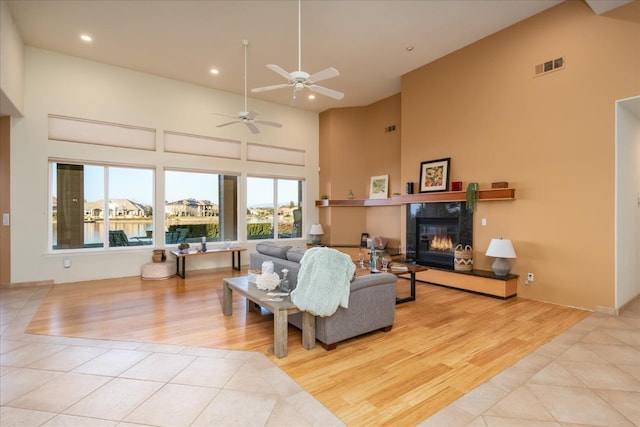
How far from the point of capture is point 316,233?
334 inches

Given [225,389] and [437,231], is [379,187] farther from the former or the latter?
[225,389]

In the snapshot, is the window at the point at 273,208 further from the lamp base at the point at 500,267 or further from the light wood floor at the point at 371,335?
the lamp base at the point at 500,267

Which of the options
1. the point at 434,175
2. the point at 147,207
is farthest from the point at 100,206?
the point at 434,175

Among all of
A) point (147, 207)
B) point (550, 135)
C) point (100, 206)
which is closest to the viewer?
point (550, 135)

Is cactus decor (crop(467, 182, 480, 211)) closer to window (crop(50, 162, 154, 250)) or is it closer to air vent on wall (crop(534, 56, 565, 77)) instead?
air vent on wall (crop(534, 56, 565, 77))

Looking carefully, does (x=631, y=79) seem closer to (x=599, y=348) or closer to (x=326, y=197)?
(x=599, y=348)

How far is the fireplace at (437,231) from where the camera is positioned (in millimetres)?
5574

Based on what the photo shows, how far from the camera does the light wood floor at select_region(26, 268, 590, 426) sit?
232cm

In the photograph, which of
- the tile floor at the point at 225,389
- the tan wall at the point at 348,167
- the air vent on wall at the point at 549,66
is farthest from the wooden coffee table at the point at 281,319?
the tan wall at the point at 348,167

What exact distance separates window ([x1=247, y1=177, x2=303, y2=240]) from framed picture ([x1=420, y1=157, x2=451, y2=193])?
12.3ft

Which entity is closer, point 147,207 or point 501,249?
point 501,249

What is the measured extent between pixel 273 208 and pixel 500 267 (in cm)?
549

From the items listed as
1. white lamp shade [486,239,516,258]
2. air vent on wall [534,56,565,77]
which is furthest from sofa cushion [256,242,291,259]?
air vent on wall [534,56,565,77]

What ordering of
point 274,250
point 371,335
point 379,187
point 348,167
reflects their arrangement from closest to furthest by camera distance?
point 371,335 < point 274,250 < point 379,187 < point 348,167
